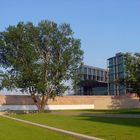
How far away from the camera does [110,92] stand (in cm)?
12738

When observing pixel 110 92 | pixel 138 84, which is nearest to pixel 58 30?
pixel 138 84

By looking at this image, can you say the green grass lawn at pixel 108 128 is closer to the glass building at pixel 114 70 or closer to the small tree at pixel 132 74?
the small tree at pixel 132 74

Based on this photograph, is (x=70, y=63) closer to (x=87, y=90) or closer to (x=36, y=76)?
(x=36, y=76)

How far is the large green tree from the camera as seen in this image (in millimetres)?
62875

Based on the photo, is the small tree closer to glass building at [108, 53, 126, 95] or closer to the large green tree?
the large green tree

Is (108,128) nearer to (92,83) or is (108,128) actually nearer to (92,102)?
(92,102)

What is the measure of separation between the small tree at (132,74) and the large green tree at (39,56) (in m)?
9.18

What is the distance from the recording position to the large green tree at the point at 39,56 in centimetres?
6288

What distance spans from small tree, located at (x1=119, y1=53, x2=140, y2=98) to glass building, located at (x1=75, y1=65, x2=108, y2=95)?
49580 millimetres

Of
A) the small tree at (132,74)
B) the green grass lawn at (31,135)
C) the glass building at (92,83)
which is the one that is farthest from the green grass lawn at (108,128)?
the glass building at (92,83)

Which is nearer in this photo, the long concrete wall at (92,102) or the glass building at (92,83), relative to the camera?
the long concrete wall at (92,102)

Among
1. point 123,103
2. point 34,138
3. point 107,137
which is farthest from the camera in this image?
point 123,103

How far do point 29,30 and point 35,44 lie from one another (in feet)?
7.55

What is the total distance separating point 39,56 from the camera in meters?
64.5
